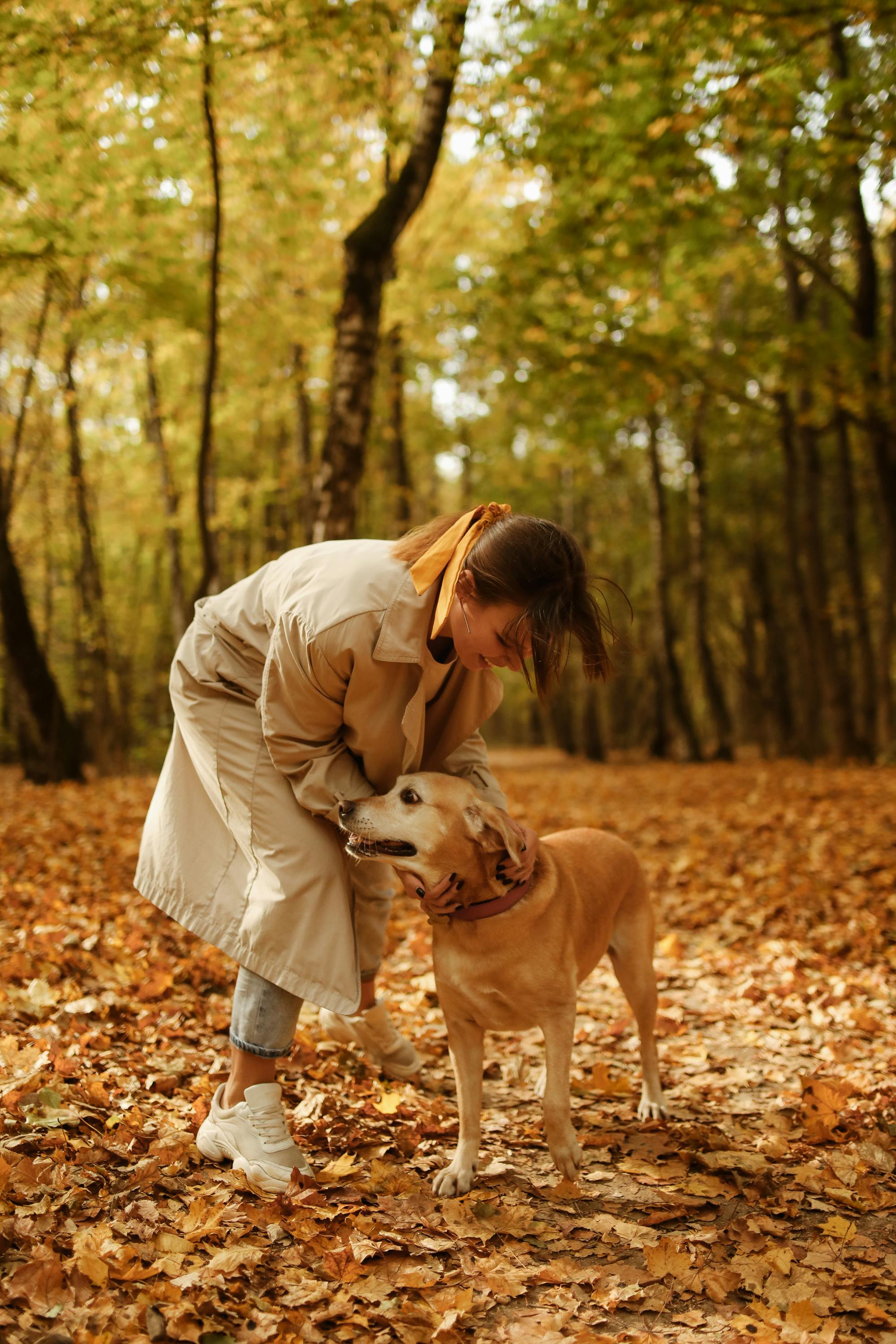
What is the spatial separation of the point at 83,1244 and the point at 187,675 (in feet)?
5.64

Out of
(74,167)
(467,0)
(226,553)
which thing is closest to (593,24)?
(467,0)

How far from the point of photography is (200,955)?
5270 mm

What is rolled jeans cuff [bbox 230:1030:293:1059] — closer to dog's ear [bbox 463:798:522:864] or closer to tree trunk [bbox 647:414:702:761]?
dog's ear [bbox 463:798:522:864]


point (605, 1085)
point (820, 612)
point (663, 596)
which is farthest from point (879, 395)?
point (605, 1085)

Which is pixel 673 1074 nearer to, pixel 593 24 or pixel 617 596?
pixel 617 596

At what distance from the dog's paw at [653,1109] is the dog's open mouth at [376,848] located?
1.56 metres

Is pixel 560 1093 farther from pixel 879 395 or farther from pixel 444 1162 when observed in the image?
pixel 879 395

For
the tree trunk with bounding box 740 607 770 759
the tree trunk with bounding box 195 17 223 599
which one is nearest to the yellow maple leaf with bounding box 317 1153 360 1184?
the tree trunk with bounding box 195 17 223 599

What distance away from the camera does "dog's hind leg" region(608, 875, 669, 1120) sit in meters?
3.73

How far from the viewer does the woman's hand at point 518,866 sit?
10.4 feet

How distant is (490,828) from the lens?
3.18 m

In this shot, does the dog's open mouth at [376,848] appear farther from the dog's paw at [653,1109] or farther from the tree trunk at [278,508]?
the tree trunk at [278,508]

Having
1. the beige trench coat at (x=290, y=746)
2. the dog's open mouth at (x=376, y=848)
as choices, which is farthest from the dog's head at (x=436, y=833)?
A: the beige trench coat at (x=290, y=746)

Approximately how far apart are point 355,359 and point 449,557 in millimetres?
5235
